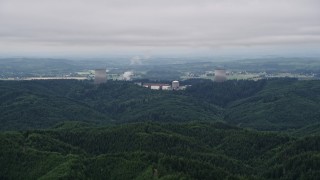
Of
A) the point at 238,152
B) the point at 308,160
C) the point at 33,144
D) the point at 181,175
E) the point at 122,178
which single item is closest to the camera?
the point at 181,175

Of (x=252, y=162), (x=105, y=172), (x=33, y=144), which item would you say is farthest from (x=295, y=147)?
(x=33, y=144)

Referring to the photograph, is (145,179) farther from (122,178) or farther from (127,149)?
(127,149)

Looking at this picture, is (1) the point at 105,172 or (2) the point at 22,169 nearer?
(1) the point at 105,172

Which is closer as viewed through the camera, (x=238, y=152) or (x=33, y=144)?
(x=33, y=144)

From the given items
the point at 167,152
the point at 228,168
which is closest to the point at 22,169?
the point at 167,152

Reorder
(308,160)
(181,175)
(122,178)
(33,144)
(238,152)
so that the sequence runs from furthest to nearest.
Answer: (238,152) < (33,144) < (308,160) < (122,178) < (181,175)

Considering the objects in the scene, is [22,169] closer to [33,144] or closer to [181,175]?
[33,144]
